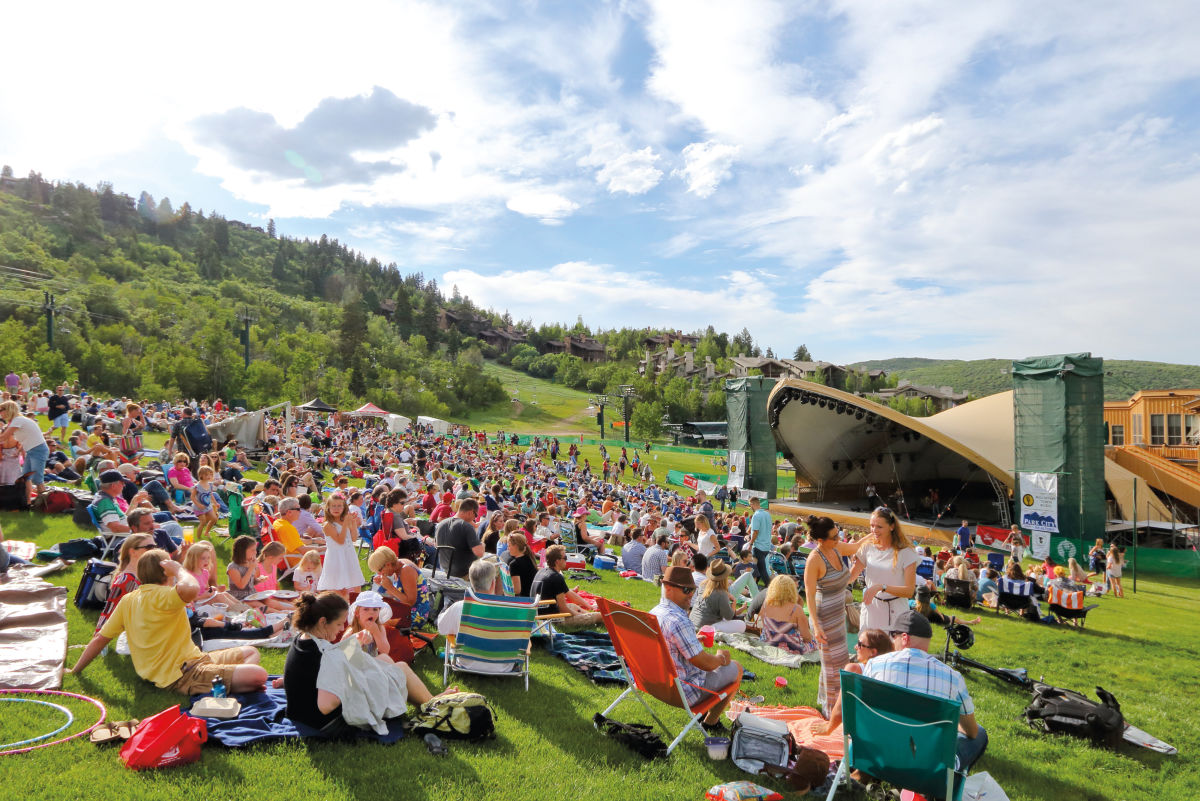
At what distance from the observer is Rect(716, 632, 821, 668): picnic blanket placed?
20.5 feet

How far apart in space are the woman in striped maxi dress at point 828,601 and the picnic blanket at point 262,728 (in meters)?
3.02

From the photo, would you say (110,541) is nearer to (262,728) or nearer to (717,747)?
(262,728)

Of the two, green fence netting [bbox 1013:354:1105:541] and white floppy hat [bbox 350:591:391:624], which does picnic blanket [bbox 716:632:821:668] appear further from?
green fence netting [bbox 1013:354:1105:541]

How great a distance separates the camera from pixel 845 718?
3439 mm

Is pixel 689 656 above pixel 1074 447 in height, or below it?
below

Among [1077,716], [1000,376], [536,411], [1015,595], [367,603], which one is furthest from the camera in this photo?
[1000,376]

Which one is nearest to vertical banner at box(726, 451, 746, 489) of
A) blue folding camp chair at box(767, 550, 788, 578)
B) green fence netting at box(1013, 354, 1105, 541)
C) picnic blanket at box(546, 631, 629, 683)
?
green fence netting at box(1013, 354, 1105, 541)

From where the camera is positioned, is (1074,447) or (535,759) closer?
(535,759)

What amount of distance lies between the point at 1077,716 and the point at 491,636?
4609 millimetres

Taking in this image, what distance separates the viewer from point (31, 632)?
498 cm

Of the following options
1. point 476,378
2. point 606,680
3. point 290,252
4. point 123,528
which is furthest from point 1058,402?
point 290,252

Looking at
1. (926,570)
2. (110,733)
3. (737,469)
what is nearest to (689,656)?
(110,733)

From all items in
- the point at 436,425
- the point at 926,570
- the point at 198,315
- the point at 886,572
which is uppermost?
the point at 198,315

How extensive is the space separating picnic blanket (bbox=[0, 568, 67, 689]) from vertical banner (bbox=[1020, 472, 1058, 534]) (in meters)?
23.7
